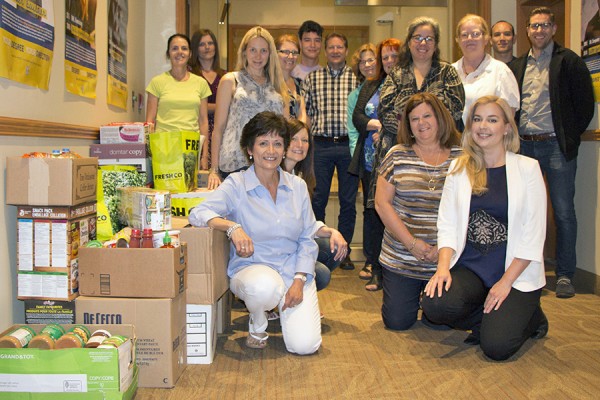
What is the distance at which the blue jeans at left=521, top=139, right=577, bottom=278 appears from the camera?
382 centimetres

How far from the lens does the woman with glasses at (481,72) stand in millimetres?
3656

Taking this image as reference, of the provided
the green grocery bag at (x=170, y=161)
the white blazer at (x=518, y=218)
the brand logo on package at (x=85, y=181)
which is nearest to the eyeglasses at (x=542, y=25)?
the white blazer at (x=518, y=218)

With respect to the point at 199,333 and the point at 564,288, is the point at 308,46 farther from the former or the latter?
the point at 199,333

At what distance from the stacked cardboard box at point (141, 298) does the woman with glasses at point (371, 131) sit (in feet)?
6.01

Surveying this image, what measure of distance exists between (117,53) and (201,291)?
1.92 meters

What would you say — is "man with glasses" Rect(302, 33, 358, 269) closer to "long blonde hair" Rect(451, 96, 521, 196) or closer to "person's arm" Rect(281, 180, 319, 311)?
"person's arm" Rect(281, 180, 319, 311)

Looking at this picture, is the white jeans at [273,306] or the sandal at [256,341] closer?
the white jeans at [273,306]

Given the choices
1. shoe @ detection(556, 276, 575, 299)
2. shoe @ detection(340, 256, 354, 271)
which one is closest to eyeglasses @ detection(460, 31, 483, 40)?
shoe @ detection(556, 276, 575, 299)

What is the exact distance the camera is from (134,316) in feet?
7.27

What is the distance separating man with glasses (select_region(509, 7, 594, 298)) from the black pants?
1.16m

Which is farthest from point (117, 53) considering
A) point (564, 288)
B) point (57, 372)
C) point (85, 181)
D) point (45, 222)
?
point (564, 288)

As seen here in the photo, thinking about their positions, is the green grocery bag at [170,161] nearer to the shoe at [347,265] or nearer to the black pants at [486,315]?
the black pants at [486,315]

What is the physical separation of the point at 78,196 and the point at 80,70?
1.03 meters

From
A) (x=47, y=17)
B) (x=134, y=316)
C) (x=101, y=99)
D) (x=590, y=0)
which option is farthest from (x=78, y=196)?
(x=590, y=0)
